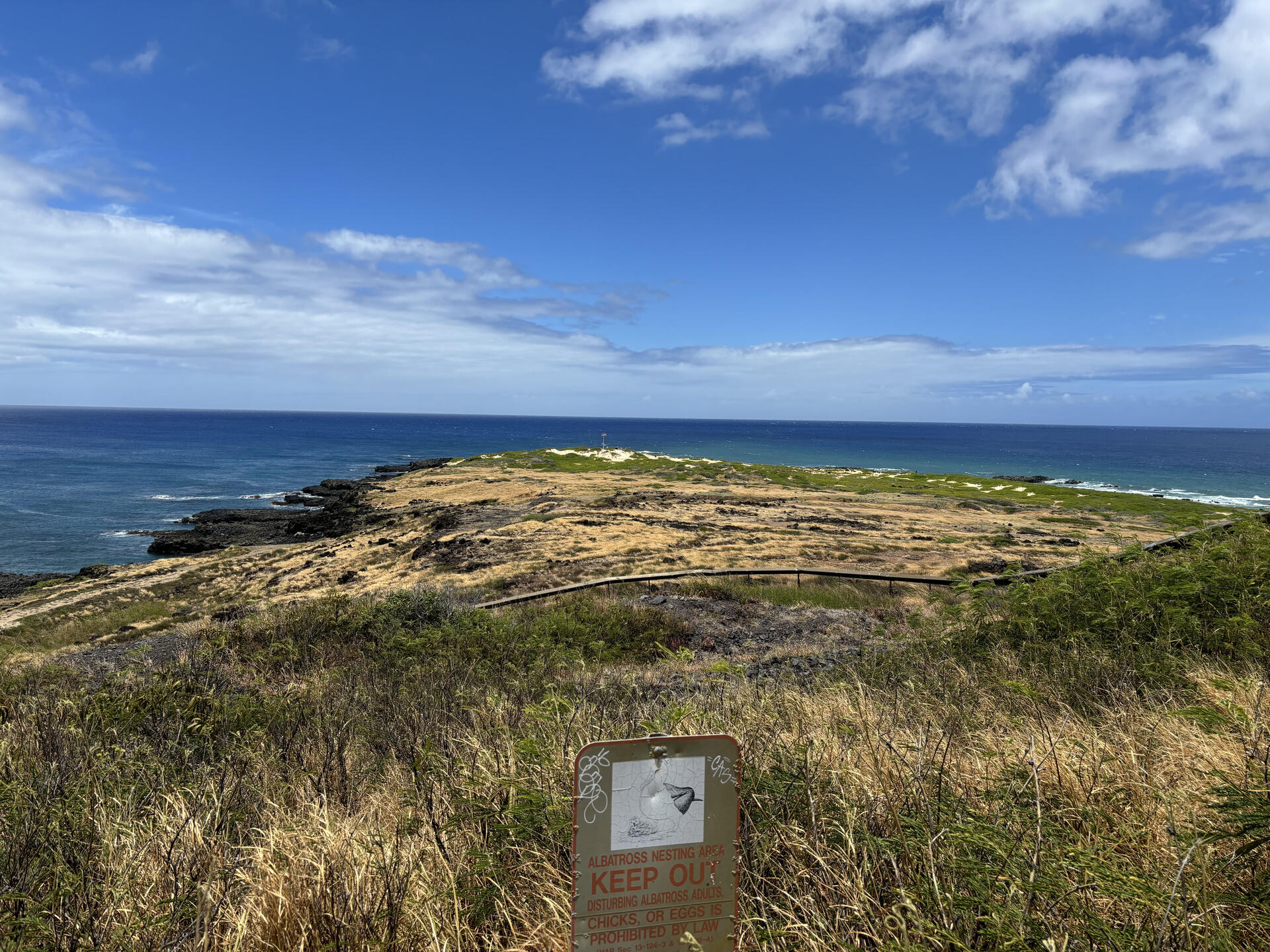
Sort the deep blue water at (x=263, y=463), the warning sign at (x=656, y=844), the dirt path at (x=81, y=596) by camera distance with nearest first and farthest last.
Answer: the warning sign at (x=656, y=844)
the dirt path at (x=81, y=596)
the deep blue water at (x=263, y=463)

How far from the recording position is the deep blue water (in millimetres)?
44062

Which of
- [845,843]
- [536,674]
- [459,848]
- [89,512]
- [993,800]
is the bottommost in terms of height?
[89,512]

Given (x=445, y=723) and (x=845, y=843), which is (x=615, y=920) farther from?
(x=445, y=723)

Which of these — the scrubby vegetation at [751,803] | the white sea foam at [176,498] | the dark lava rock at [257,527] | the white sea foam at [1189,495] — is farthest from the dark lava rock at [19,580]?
the white sea foam at [1189,495]

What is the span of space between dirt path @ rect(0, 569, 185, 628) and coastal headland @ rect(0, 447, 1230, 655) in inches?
4.4

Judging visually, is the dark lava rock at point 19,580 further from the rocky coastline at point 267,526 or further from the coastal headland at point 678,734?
the coastal headland at point 678,734

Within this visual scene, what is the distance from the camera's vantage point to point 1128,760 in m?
3.78

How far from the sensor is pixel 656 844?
226 centimetres

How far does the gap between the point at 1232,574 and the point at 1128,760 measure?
5188 millimetres

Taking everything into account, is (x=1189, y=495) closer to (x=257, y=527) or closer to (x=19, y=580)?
(x=257, y=527)

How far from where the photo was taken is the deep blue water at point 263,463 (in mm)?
44062

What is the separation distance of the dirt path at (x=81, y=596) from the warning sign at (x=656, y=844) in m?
25.9

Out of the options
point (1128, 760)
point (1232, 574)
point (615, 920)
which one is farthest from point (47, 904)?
point (1232, 574)

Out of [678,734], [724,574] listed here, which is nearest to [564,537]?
[724,574]
